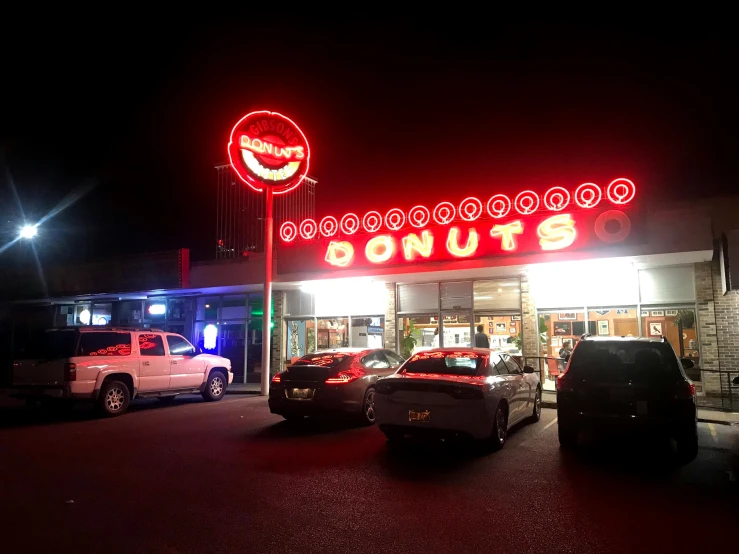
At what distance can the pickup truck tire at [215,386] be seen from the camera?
599 inches

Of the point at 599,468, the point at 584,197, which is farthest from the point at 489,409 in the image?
the point at 584,197

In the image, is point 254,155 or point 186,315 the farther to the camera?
point 186,315

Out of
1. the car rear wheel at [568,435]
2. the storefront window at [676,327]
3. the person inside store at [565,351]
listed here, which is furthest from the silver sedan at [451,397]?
the storefront window at [676,327]

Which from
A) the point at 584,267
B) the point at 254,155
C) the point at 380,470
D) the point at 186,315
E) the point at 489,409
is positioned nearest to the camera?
the point at 380,470

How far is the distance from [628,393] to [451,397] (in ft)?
8.26

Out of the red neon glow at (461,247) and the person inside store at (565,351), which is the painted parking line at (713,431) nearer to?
the person inside store at (565,351)

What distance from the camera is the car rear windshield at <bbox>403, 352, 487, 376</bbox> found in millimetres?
8712

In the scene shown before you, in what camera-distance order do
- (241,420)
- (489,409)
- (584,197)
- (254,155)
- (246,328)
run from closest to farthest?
1. (489,409)
2. (241,420)
3. (584,197)
4. (254,155)
5. (246,328)

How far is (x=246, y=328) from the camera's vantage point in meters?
20.9

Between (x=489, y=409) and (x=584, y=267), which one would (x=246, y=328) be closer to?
(x=584, y=267)

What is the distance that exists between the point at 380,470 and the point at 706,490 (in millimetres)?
3930

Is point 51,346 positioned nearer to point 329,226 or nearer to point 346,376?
point 346,376

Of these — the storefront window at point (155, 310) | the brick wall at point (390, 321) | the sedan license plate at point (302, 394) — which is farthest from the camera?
the storefront window at point (155, 310)

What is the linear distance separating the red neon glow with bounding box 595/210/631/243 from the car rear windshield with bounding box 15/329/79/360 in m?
12.6
